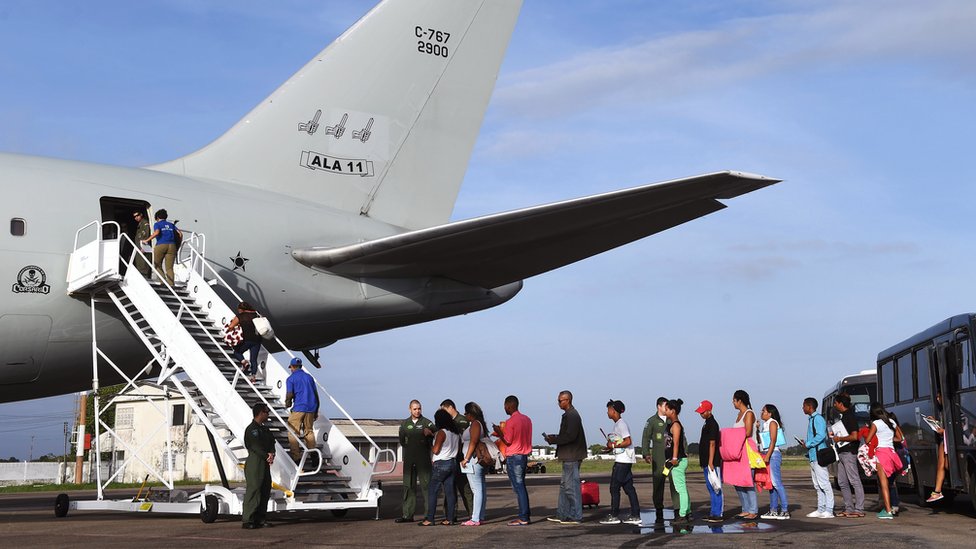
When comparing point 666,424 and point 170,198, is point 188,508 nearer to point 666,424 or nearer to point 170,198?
point 170,198

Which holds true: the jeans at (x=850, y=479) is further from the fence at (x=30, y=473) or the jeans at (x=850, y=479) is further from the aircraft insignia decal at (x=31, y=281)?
the fence at (x=30, y=473)

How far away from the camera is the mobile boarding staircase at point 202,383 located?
1504 centimetres

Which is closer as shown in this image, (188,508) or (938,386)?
(188,508)

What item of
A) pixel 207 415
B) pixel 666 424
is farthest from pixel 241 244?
pixel 666 424

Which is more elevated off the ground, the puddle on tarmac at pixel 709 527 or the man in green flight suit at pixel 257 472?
the man in green flight suit at pixel 257 472

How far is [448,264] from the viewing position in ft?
62.3

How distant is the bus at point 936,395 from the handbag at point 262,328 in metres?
11.3

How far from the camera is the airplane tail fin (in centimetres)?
2081

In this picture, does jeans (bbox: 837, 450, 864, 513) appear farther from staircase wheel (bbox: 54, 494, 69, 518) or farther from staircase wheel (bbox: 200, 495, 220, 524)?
staircase wheel (bbox: 54, 494, 69, 518)

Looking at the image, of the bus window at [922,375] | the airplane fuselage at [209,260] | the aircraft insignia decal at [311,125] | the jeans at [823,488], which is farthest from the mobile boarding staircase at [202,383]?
the bus window at [922,375]

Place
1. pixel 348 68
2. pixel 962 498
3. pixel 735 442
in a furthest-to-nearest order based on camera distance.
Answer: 1. pixel 962 498
2. pixel 348 68
3. pixel 735 442

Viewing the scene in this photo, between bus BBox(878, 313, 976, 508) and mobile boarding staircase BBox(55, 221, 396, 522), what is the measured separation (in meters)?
9.39

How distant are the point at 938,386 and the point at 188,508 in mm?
13170

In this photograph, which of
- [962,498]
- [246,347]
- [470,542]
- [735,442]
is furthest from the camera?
[962,498]
